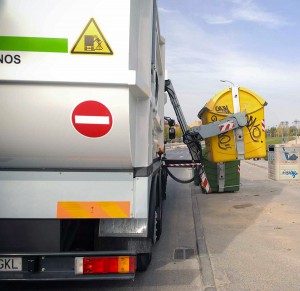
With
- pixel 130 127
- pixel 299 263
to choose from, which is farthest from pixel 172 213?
pixel 130 127

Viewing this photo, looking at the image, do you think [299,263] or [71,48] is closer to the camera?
[71,48]

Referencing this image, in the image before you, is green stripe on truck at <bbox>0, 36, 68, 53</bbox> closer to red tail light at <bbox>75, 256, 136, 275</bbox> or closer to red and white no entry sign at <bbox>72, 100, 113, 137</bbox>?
red and white no entry sign at <bbox>72, 100, 113, 137</bbox>

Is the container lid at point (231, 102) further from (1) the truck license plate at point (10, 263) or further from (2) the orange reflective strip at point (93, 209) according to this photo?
(1) the truck license plate at point (10, 263)

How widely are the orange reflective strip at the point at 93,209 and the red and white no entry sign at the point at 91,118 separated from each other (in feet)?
2.43

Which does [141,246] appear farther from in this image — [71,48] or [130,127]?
[71,48]

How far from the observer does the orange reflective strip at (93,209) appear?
143 inches

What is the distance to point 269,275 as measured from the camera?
473 cm

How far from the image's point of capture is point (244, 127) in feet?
28.8

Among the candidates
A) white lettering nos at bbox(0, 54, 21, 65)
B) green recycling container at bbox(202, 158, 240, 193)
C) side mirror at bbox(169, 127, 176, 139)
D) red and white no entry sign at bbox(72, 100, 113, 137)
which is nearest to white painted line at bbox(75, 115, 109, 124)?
red and white no entry sign at bbox(72, 100, 113, 137)

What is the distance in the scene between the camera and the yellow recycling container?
8.82 meters

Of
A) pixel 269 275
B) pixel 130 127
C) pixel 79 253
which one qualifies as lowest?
pixel 269 275

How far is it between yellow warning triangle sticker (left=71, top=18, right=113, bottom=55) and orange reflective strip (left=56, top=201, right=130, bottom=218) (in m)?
1.43

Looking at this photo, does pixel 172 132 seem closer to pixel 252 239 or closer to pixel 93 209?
pixel 252 239

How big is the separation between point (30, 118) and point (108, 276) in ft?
5.39
